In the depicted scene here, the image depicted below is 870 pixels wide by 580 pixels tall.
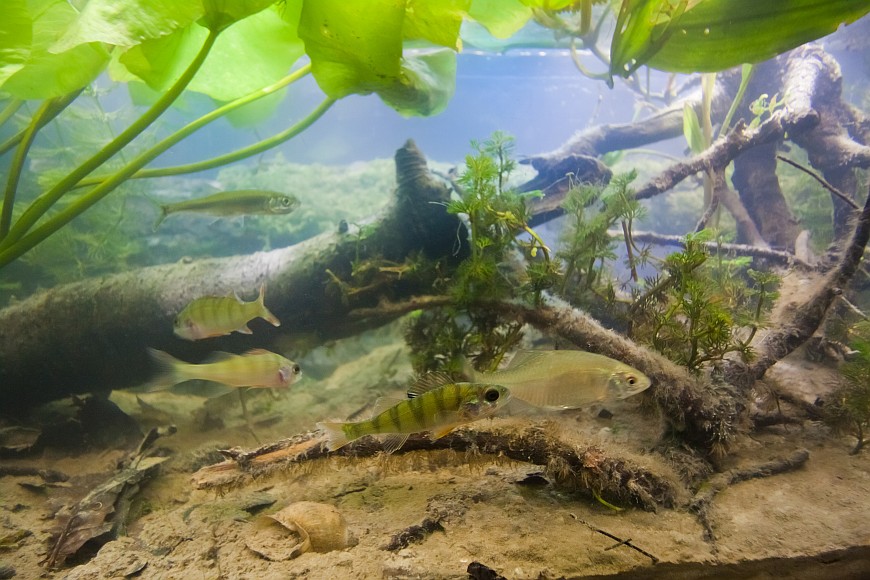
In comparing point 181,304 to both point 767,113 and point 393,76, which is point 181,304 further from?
point 767,113

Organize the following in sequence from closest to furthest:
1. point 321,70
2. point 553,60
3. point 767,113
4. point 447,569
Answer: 1. point 447,569
2. point 321,70
3. point 767,113
4. point 553,60

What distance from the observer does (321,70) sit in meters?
3.04

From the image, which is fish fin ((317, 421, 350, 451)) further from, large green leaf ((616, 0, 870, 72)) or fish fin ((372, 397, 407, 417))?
large green leaf ((616, 0, 870, 72))

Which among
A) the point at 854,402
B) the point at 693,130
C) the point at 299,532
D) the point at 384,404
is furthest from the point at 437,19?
the point at 693,130

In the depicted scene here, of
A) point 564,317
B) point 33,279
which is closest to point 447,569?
point 564,317

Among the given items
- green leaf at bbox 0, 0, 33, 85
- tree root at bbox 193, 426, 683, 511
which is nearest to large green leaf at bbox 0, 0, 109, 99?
green leaf at bbox 0, 0, 33, 85

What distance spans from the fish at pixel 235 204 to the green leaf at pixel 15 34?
6.16ft

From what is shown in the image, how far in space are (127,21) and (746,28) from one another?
4259mm

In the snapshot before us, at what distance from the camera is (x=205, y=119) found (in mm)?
3865

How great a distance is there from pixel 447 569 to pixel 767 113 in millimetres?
9515

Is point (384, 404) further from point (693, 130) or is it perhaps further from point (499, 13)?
point (693, 130)

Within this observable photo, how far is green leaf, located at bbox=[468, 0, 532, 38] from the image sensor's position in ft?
13.4

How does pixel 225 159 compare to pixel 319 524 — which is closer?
pixel 319 524

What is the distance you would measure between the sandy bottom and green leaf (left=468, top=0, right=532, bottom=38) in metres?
3.73
